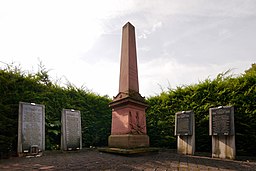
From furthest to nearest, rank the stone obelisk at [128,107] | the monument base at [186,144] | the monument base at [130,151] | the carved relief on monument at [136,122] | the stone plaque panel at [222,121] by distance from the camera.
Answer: the monument base at [186,144] → the carved relief on monument at [136,122] → the stone obelisk at [128,107] → the stone plaque panel at [222,121] → the monument base at [130,151]

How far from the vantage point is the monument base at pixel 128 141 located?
5.66m

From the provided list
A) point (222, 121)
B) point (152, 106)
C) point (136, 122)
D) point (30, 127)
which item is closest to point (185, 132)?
point (222, 121)

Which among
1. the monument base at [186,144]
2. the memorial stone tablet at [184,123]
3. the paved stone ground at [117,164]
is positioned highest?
the memorial stone tablet at [184,123]

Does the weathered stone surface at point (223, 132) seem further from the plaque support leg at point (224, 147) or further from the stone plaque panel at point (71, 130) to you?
the stone plaque panel at point (71, 130)

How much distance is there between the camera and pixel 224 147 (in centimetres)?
580

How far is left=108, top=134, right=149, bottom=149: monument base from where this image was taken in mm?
5660

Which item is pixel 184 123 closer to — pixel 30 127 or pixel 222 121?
pixel 222 121

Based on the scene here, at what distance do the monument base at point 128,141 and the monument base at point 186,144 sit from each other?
1.52 m

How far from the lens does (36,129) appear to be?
6.15 metres

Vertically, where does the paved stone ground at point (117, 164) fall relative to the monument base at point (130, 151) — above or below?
above

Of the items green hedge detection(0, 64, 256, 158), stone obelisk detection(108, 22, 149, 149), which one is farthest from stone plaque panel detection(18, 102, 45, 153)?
stone obelisk detection(108, 22, 149, 149)

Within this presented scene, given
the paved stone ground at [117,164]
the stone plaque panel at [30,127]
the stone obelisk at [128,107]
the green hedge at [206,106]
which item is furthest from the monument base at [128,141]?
the stone plaque panel at [30,127]

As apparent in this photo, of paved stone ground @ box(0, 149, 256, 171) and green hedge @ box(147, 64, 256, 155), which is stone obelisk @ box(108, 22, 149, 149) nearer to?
paved stone ground @ box(0, 149, 256, 171)

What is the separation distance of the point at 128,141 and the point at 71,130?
2.83 meters
